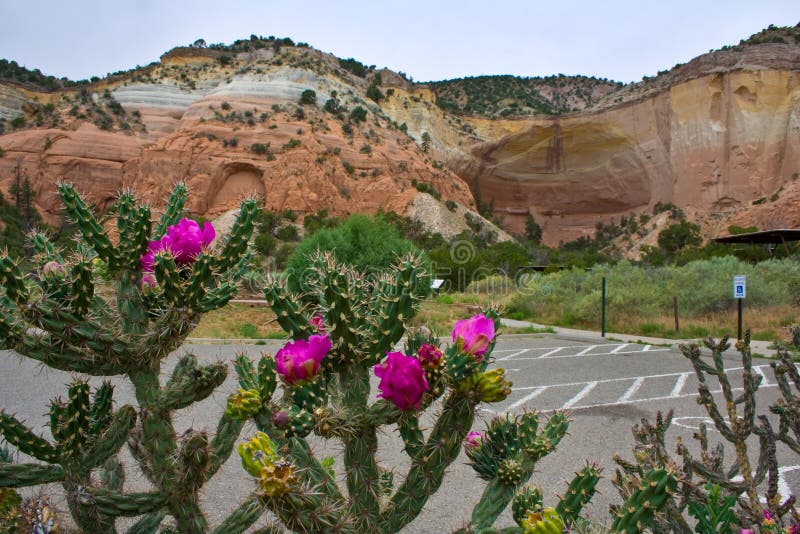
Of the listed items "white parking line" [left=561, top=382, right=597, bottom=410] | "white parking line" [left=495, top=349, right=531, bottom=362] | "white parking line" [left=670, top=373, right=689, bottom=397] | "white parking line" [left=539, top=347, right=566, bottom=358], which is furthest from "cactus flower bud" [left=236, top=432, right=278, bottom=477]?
"white parking line" [left=539, top=347, right=566, bottom=358]

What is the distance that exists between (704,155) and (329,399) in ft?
217

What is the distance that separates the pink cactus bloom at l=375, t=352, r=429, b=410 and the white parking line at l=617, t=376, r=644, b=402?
7.54 m

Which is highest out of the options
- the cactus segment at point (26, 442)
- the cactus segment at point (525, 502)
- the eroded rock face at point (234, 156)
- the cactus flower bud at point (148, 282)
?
the eroded rock face at point (234, 156)

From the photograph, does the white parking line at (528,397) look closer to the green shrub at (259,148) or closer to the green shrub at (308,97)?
the green shrub at (259,148)

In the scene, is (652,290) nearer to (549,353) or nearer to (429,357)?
(549,353)

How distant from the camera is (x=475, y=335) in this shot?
69.9 inches

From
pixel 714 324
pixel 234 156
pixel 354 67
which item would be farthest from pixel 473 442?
pixel 354 67

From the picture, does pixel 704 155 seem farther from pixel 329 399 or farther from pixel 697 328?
pixel 329 399

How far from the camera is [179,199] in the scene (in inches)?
94.3

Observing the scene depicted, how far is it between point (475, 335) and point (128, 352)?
124cm

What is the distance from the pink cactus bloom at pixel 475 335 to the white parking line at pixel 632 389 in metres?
7.40

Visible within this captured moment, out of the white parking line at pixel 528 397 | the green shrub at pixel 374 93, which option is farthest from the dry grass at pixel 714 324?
the green shrub at pixel 374 93

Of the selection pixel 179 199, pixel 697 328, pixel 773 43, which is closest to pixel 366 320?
pixel 179 199

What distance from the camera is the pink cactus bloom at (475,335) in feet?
5.78
